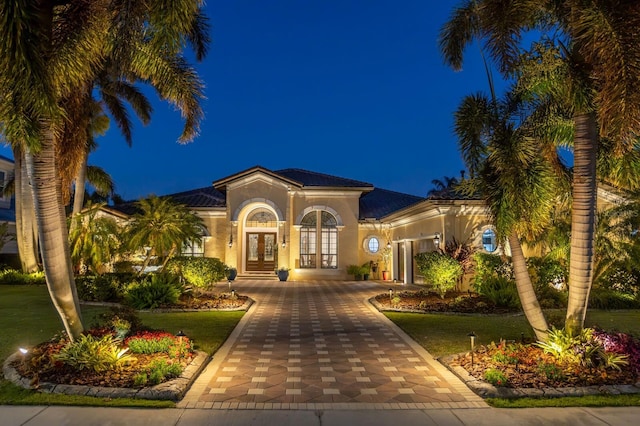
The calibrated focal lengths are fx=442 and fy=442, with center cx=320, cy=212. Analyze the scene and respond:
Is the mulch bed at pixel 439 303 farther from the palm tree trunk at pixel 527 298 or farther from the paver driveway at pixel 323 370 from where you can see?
the palm tree trunk at pixel 527 298

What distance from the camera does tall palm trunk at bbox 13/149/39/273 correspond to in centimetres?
2280

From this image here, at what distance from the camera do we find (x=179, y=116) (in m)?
9.98

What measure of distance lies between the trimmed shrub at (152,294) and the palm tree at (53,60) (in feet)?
21.1

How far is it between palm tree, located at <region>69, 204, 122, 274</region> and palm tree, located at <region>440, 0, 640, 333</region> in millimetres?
13937

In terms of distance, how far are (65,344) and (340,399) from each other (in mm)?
4695

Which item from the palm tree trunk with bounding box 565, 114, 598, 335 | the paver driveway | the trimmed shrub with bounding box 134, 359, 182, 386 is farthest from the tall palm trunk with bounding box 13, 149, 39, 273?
the palm tree trunk with bounding box 565, 114, 598, 335

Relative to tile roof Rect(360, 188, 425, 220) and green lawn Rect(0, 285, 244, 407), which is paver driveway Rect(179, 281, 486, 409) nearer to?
green lawn Rect(0, 285, 244, 407)

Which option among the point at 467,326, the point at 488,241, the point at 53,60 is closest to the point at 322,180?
the point at 488,241

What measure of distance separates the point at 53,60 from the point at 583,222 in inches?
343

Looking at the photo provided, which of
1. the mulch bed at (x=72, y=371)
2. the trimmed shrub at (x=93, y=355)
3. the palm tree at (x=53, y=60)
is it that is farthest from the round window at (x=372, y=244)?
the trimmed shrub at (x=93, y=355)

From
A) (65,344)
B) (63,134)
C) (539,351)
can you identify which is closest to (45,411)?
(65,344)

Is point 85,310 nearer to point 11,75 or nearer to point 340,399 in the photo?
point 11,75

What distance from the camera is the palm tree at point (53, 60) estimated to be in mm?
5570

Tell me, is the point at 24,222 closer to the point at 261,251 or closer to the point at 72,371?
the point at 261,251
